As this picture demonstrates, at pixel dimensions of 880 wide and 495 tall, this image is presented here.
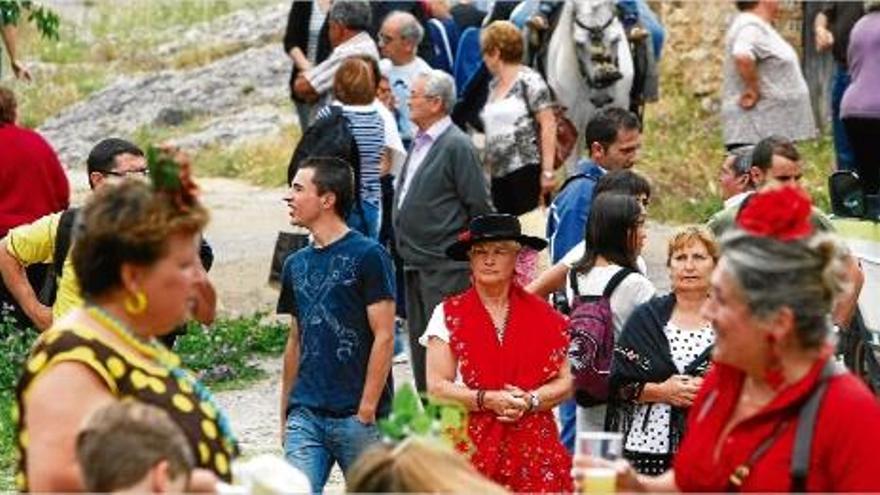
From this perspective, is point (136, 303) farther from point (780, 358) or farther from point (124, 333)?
point (780, 358)

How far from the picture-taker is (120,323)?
6.07m

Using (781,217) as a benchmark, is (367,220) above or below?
below

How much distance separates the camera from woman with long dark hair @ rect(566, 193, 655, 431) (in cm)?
948

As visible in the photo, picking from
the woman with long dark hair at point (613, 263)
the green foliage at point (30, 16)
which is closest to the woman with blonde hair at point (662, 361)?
the woman with long dark hair at point (613, 263)

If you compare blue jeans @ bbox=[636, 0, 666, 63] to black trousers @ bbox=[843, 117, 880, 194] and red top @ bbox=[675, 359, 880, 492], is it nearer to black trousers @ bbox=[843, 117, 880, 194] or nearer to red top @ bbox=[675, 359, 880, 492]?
black trousers @ bbox=[843, 117, 880, 194]

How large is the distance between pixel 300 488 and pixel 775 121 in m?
10.2

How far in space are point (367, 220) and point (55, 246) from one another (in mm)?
3936

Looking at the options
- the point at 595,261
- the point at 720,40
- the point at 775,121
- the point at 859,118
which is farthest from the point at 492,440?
the point at 720,40

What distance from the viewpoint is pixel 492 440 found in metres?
9.11

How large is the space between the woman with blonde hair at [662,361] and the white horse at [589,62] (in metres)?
6.39

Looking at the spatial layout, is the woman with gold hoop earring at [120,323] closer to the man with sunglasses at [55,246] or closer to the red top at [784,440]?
the red top at [784,440]

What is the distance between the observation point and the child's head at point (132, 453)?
18.2ft

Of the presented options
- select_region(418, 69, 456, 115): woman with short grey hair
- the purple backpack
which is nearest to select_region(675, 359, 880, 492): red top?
the purple backpack

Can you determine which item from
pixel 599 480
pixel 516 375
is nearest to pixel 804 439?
pixel 599 480
